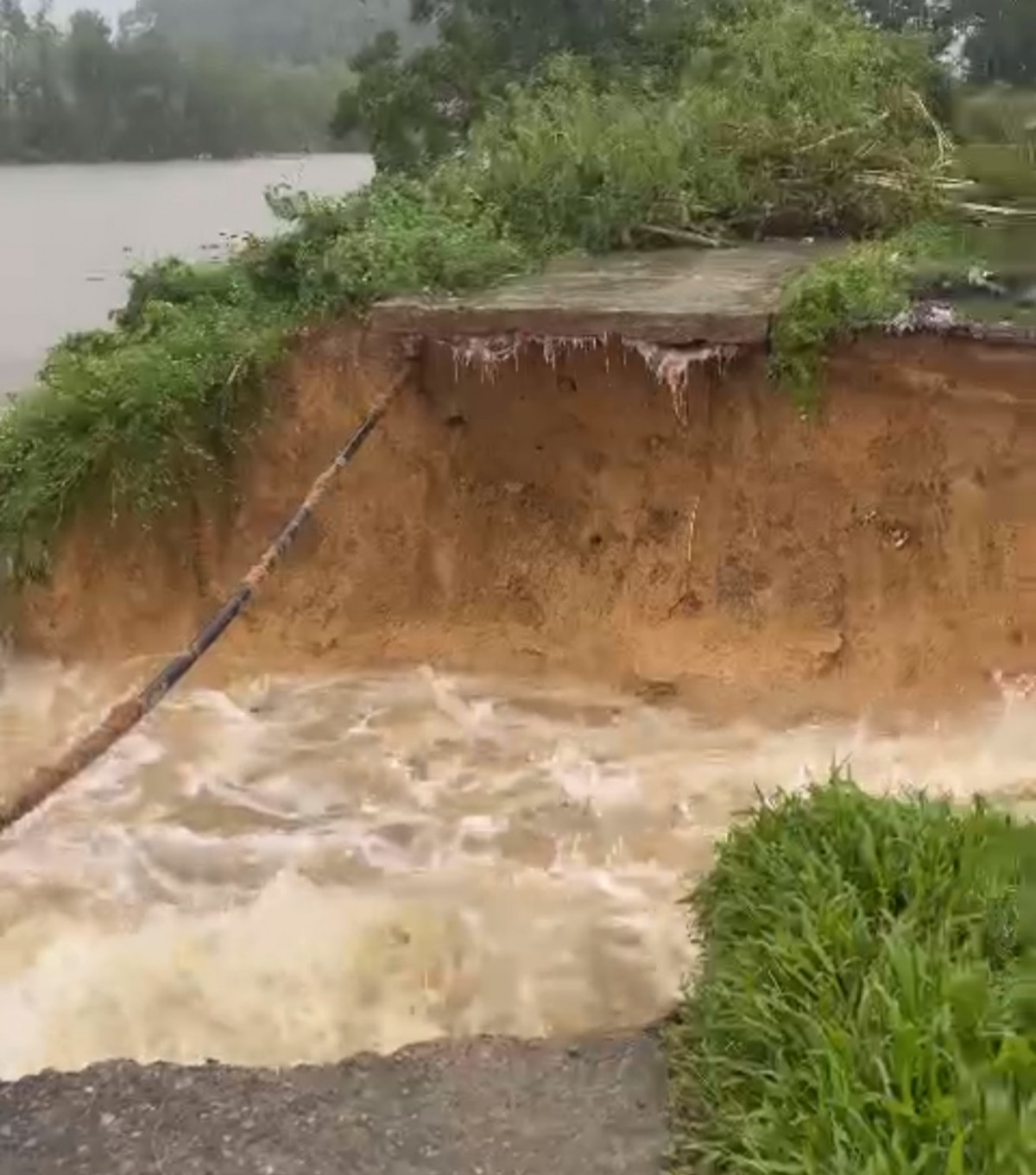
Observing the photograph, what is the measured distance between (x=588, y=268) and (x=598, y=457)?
1181mm

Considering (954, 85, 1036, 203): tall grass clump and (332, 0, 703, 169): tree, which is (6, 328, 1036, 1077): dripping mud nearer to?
(954, 85, 1036, 203): tall grass clump

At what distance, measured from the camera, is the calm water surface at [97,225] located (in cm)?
1750

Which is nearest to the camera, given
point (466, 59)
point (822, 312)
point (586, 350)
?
point (822, 312)

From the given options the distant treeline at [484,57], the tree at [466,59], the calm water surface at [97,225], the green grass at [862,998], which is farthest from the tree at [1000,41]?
the green grass at [862,998]

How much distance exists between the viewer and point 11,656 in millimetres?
7000

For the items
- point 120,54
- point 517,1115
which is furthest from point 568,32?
point 120,54

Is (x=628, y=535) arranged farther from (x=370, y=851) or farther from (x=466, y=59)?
(x=466, y=59)

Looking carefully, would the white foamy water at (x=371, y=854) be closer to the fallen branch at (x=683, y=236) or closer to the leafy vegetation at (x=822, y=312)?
the leafy vegetation at (x=822, y=312)

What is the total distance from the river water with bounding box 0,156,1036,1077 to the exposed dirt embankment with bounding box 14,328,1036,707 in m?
0.20

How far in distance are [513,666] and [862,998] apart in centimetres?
314

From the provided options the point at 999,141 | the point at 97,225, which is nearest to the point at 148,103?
the point at 97,225

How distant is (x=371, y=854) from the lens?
19.5 feet

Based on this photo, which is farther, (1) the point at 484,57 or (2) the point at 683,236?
(1) the point at 484,57

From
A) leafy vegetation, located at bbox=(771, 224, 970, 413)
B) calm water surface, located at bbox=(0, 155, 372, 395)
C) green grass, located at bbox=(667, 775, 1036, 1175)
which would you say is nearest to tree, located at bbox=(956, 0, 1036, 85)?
calm water surface, located at bbox=(0, 155, 372, 395)
